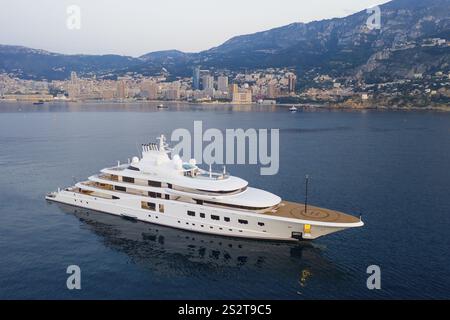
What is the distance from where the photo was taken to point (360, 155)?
69.6 metres

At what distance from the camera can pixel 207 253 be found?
97.6 ft

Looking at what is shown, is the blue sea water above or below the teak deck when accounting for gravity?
below

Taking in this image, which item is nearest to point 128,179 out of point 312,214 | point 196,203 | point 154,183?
point 154,183

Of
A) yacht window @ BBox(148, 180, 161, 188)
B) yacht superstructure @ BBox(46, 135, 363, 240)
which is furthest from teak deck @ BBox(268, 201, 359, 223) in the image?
yacht window @ BBox(148, 180, 161, 188)

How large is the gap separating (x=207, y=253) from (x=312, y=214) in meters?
8.42

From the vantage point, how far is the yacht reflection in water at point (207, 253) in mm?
27266

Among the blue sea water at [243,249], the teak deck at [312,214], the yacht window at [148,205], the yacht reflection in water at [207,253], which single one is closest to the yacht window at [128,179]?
the yacht window at [148,205]

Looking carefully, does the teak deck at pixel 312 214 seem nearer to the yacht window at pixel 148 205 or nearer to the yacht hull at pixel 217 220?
the yacht hull at pixel 217 220

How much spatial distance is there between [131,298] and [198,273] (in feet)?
15.6

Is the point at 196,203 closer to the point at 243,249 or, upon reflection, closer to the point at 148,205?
the point at 148,205

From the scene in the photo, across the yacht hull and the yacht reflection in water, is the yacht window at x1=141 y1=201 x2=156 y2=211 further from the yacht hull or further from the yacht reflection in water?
the yacht reflection in water

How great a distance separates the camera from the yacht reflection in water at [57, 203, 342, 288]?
27266mm
